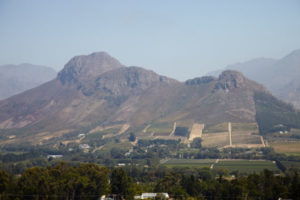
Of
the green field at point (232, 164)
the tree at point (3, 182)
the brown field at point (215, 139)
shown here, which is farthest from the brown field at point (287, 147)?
the tree at point (3, 182)

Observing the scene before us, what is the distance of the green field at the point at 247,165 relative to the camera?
12012 cm

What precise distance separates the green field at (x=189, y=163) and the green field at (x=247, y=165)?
385cm

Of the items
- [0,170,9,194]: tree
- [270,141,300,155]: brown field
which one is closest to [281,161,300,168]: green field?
[270,141,300,155]: brown field

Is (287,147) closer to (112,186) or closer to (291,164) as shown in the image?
(291,164)

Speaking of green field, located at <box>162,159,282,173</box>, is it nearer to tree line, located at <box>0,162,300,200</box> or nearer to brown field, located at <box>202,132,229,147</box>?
brown field, located at <box>202,132,229,147</box>

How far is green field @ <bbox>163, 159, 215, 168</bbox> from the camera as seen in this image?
13388 cm

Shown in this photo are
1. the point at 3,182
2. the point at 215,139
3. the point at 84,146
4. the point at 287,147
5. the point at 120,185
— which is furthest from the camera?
the point at 84,146

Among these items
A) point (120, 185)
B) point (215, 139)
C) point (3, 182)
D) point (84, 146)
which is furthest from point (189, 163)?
point (3, 182)

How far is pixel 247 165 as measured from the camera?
5074 inches

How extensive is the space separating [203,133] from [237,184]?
4434 inches

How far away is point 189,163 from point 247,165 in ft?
63.7

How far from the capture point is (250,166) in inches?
4985

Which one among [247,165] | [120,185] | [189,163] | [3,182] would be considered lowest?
[120,185]

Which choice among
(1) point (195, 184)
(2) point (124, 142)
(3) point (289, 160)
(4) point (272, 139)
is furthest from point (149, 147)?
(1) point (195, 184)
